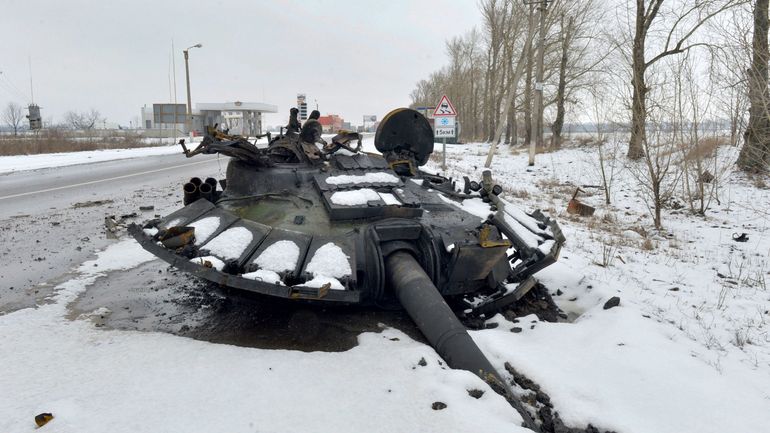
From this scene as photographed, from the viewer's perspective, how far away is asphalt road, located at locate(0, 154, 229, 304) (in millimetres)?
5532

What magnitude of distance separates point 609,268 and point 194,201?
5.00 meters

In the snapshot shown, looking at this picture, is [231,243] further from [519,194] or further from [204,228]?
[519,194]

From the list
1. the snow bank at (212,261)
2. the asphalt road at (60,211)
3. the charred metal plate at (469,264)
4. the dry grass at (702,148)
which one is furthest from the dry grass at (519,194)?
the snow bank at (212,261)

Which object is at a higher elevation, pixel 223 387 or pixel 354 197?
pixel 354 197

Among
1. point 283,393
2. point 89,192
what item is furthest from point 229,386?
point 89,192

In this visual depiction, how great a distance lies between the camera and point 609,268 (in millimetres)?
6559

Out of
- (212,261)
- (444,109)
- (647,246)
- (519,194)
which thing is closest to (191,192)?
(212,261)

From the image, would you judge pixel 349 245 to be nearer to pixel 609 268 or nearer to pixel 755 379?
pixel 755 379

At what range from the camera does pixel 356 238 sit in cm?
415

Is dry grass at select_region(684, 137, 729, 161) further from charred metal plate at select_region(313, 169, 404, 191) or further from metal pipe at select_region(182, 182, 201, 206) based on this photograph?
metal pipe at select_region(182, 182, 201, 206)

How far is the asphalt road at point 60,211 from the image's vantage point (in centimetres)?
553

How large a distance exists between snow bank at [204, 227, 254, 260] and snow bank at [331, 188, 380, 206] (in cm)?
80

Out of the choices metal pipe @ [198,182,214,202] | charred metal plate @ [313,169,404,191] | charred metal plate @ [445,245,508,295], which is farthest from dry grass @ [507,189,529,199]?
metal pipe @ [198,182,214,202]

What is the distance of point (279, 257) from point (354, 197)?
3.14ft
